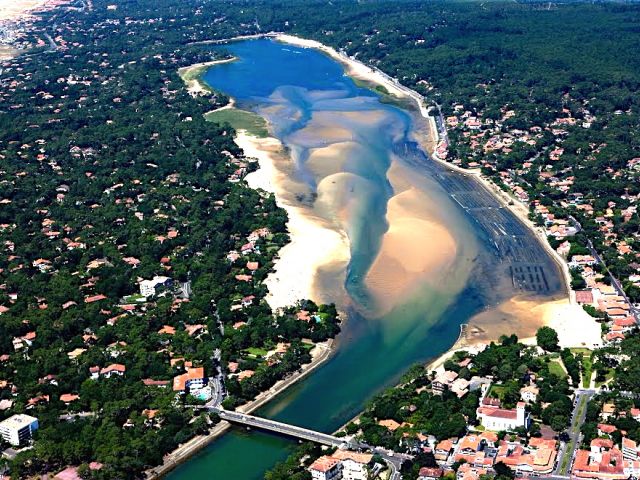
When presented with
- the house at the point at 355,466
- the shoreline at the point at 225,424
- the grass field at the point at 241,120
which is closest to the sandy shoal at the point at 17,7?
the grass field at the point at 241,120

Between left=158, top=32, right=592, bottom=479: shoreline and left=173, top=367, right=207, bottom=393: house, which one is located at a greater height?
left=173, top=367, right=207, bottom=393: house

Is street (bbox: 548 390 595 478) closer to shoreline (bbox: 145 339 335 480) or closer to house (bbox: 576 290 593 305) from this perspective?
house (bbox: 576 290 593 305)

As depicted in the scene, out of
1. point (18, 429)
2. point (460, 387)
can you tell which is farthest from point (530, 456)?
point (18, 429)

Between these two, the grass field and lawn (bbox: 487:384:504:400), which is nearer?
lawn (bbox: 487:384:504:400)

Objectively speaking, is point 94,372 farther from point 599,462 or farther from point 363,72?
point 363,72

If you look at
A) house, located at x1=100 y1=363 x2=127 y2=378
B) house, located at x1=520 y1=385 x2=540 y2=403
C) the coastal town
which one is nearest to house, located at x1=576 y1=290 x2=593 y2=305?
the coastal town

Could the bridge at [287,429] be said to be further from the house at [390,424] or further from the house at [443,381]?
the house at [443,381]
